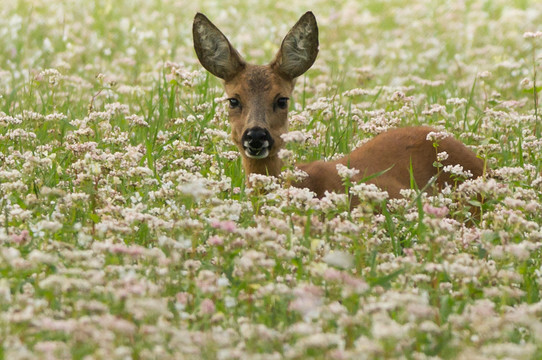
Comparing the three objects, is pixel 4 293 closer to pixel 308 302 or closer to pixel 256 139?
pixel 308 302

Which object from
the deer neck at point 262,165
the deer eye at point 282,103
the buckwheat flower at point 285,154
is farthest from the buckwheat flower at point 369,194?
the deer eye at point 282,103

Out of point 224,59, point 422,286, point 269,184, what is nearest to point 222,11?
point 224,59

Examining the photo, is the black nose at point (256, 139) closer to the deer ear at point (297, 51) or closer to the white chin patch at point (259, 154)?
the white chin patch at point (259, 154)

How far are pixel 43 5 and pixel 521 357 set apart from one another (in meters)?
12.0

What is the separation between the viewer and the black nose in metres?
6.27

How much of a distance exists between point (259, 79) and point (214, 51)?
0.38 metres

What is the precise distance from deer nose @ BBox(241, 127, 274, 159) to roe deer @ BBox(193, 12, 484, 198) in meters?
0.01

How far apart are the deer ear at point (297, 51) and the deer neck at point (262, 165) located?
2.33 ft

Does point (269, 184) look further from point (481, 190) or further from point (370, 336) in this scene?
point (370, 336)

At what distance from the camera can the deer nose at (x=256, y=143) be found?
6270mm

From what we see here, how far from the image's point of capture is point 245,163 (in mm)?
6582

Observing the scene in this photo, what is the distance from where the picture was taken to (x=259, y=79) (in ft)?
22.1

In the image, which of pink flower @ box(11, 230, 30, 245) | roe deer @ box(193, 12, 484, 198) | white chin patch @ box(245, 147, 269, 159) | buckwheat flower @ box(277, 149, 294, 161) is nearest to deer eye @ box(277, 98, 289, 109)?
roe deer @ box(193, 12, 484, 198)

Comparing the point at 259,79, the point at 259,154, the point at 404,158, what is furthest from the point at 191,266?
the point at 404,158
